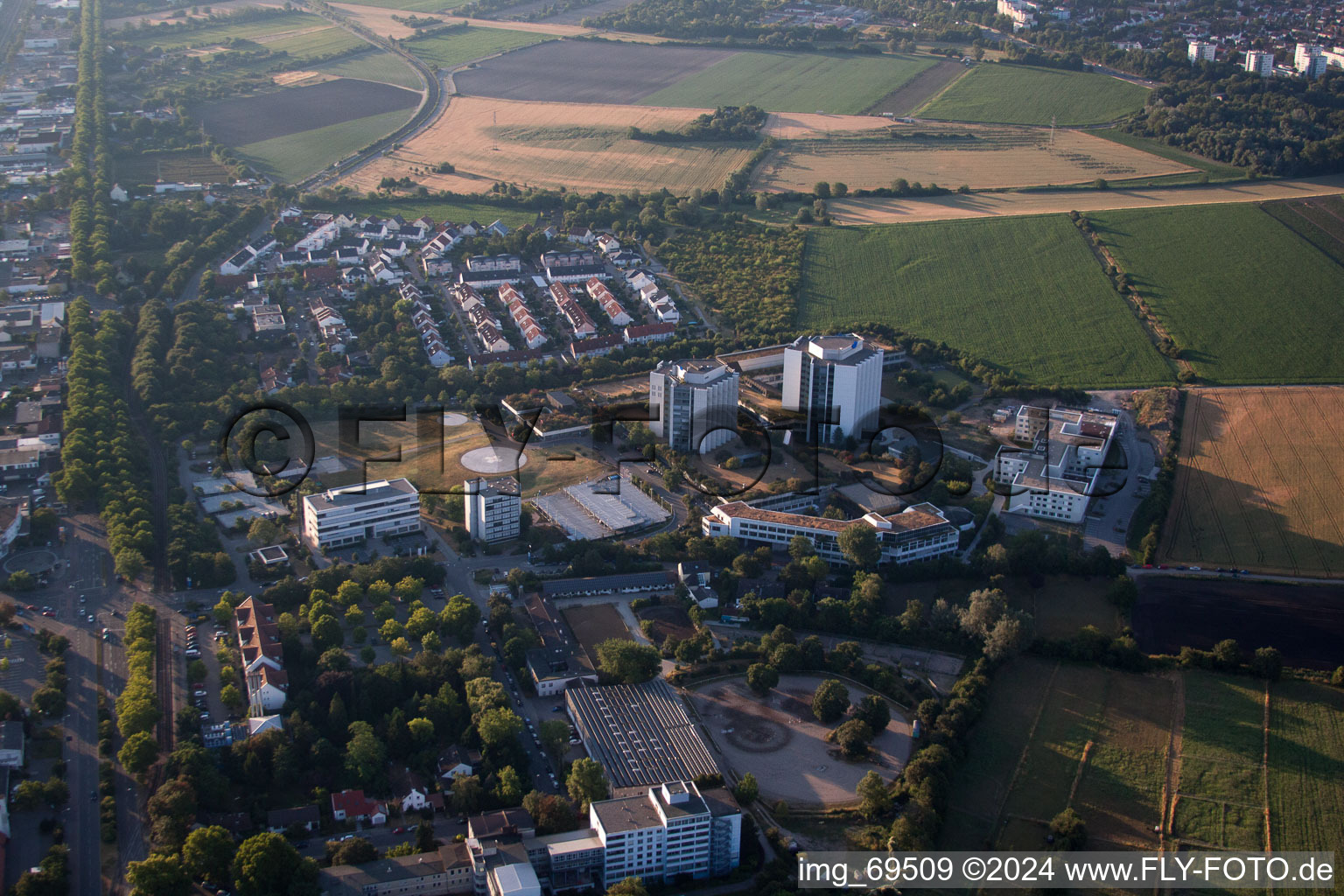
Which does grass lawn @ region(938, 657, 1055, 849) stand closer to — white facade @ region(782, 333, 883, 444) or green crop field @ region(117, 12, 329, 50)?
white facade @ region(782, 333, 883, 444)

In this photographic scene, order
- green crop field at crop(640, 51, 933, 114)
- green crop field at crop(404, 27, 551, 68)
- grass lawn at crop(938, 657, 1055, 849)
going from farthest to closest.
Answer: green crop field at crop(404, 27, 551, 68) < green crop field at crop(640, 51, 933, 114) < grass lawn at crop(938, 657, 1055, 849)

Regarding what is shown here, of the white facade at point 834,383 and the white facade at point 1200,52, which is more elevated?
the white facade at point 1200,52

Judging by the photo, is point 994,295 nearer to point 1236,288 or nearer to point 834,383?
point 1236,288

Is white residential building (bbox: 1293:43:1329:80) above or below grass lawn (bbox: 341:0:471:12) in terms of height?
below

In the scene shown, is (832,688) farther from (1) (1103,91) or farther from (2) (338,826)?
(1) (1103,91)

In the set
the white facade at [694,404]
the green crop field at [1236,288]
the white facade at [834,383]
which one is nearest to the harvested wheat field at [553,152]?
the green crop field at [1236,288]

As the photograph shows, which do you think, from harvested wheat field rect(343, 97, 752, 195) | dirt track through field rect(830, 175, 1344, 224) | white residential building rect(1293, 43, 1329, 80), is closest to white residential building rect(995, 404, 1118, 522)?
dirt track through field rect(830, 175, 1344, 224)

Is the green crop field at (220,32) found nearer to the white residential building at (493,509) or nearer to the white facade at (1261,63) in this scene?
the white facade at (1261,63)
